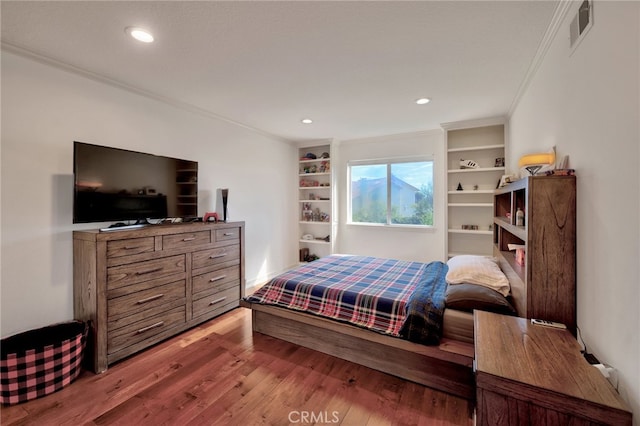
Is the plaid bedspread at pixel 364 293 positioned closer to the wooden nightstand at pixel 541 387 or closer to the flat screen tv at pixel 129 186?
the wooden nightstand at pixel 541 387

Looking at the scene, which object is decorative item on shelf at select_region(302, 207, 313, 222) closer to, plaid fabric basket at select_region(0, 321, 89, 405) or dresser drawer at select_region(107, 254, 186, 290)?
dresser drawer at select_region(107, 254, 186, 290)

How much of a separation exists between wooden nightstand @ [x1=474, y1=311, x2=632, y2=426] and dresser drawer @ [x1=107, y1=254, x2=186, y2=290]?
99.1 inches

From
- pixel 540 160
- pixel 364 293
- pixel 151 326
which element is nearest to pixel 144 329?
pixel 151 326

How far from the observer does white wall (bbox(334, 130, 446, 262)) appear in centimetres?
418

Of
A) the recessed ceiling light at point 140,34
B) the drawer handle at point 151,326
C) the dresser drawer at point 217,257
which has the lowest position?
the drawer handle at point 151,326

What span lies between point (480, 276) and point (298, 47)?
7.21ft

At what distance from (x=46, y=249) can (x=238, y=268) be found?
1.72 metres

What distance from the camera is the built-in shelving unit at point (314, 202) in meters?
4.92

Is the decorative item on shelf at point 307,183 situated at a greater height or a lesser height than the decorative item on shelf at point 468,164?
lesser

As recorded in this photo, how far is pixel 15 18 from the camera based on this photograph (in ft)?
5.34

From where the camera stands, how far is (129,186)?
241 centimetres

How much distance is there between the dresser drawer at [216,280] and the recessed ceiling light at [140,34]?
6.94 feet

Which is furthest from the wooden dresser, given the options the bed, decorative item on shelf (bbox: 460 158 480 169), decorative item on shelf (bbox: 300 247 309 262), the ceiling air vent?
decorative item on shelf (bbox: 460 158 480 169)

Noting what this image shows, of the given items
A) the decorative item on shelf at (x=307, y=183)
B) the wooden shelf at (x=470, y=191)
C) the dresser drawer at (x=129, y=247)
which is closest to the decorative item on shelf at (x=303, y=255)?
the decorative item on shelf at (x=307, y=183)
